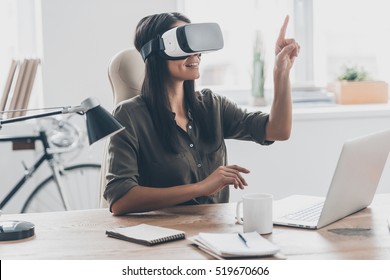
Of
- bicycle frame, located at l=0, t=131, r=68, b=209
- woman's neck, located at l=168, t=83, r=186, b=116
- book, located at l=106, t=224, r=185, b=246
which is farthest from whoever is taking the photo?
bicycle frame, located at l=0, t=131, r=68, b=209

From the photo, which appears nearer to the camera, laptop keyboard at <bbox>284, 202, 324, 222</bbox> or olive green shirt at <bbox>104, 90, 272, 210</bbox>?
laptop keyboard at <bbox>284, 202, 324, 222</bbox>

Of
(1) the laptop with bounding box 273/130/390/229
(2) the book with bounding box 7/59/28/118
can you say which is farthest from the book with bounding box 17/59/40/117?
(1) the laptop with bounding box 273/130/390/229

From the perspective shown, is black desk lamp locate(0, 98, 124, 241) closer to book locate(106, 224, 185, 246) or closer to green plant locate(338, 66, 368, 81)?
book locate(106, 224, 185, 246)

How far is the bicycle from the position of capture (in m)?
3.47

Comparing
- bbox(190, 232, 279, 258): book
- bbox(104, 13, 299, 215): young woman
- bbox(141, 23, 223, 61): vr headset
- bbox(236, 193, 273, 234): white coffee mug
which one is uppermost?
bbox(141, 23, 223, 61): vr headset

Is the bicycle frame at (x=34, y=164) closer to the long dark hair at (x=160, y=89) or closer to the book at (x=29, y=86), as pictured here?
the book at (x=29, y=86)

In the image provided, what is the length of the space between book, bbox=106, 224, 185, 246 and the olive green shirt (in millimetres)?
255

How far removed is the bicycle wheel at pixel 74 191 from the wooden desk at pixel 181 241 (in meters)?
1.51

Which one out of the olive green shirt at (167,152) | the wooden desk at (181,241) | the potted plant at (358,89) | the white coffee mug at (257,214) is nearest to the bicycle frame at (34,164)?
the olive green shirt at (167,152)

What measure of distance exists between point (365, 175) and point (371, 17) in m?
2.32

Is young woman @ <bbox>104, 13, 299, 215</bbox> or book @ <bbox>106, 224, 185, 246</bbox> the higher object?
young woman @ <bbox>104, 13, 299, 215</bbox>

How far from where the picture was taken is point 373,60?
160 inches
